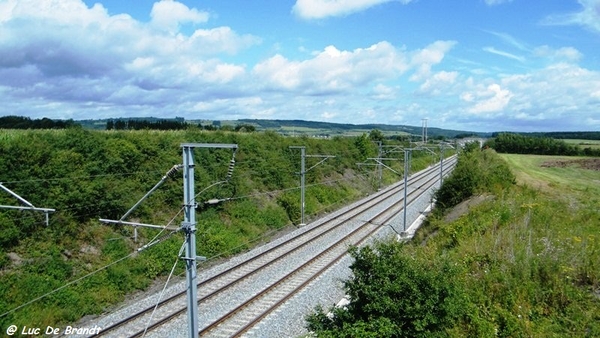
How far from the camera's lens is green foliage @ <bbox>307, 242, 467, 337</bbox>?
10.5 m

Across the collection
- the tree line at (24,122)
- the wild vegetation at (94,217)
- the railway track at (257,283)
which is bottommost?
the railway track at (257,283)

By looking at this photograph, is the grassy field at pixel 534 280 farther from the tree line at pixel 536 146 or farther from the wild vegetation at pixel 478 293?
the tree line at pixel 536 146

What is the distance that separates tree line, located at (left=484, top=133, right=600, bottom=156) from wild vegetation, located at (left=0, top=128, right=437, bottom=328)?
269ft

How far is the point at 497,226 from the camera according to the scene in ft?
61.4

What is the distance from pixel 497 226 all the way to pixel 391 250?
9139 millimetres

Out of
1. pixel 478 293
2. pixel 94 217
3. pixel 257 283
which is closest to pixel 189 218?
pixel 478 293

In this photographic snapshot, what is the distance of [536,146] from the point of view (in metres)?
103

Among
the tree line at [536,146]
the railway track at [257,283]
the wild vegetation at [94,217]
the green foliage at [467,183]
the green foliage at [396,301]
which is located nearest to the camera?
the green foliage at [396,301]

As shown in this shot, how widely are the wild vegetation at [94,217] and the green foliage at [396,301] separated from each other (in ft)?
13.7

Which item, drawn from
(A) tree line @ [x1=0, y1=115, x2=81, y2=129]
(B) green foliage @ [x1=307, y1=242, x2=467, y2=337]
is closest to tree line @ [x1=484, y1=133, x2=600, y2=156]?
(A) tree line @ [x1=0, y1=115, x2=81, y2=129]

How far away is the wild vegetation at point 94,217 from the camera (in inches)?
631

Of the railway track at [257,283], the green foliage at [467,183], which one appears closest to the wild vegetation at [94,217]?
the railway track at [257,283]

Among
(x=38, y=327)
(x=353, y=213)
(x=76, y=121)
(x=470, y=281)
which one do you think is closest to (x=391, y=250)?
(x=470, y=281)

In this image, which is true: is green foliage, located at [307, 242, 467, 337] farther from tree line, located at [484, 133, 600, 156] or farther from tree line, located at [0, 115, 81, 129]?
tree line, located at [484, 133, 600, 156]
